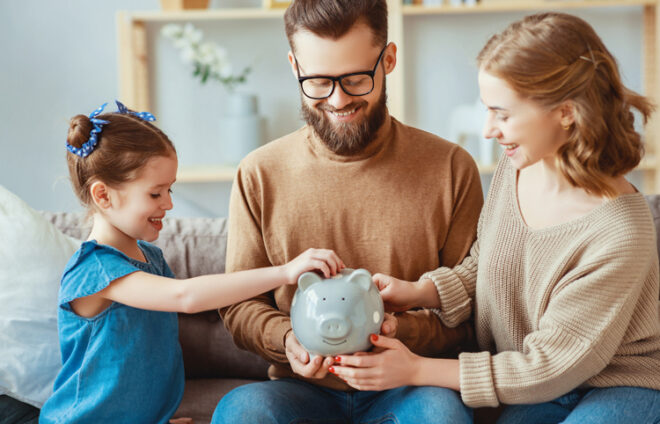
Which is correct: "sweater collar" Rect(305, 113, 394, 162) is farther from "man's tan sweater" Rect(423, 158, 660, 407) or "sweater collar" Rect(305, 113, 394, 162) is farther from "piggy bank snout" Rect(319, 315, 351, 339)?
"piggy bank snout" Rect(319, 315, 351, 339)

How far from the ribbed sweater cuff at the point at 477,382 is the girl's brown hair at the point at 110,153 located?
0.76 meters

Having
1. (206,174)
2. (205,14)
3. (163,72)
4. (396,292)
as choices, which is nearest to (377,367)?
(396,292)

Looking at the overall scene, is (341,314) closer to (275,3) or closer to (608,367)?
(608,367)

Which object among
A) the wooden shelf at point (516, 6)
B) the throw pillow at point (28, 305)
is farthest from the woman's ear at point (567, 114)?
the wooden shelf at point (516, 6)

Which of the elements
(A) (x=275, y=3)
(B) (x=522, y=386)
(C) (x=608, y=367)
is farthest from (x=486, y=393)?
(A) (x=275, y=3)

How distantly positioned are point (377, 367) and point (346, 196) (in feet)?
1.45

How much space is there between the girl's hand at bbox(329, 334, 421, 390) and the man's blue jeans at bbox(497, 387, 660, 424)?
261mm

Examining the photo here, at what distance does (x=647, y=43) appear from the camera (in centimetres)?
→ 316

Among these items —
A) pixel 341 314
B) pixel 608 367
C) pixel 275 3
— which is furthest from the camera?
pixel 275 3

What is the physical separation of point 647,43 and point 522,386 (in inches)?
95.1

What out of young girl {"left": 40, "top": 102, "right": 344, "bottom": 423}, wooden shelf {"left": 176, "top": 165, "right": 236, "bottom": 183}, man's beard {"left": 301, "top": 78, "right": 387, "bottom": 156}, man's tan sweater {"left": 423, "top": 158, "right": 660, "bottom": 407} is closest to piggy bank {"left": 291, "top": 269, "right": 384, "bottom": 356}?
young girl {"left": 40, "top": 102, "right": 344, "bottom": 423}

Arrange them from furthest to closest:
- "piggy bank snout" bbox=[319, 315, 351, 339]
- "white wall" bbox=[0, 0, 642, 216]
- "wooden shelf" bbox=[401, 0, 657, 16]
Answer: "white wall" bbox=[0, 0, 642, 216] → "wooden shelf" bbox=[401, 0, 657, 16] → "piggy bank snout" bbox=[319, 315, 351, 339]

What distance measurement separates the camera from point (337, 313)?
123cm

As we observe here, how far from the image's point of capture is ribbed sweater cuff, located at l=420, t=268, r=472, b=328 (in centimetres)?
153
